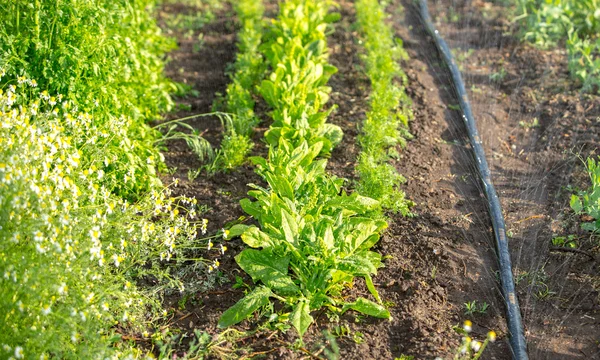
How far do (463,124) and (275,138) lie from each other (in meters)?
1.64

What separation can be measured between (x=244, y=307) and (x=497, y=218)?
1945 millimetres

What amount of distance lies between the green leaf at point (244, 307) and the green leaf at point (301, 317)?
18 cm

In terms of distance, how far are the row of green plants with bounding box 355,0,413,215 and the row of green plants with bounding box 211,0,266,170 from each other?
2.92 feet

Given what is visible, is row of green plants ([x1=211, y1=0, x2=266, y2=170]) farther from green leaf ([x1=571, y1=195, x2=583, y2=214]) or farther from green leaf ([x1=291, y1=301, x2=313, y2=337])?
green leaf ([x1=571, y1=195, x2=583, y2=214])

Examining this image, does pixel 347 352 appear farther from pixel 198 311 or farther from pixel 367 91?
pixel 367 91

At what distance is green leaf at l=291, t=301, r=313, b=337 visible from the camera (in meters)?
4.15

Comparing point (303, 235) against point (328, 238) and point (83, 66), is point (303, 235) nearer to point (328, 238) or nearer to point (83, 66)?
point (328, 238)

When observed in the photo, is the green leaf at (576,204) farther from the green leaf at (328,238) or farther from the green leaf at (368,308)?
the green leaf at (328,238)

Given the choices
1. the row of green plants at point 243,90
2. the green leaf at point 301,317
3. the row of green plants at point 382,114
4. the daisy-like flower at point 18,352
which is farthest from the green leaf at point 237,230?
the daisy-like flower at point 18,352

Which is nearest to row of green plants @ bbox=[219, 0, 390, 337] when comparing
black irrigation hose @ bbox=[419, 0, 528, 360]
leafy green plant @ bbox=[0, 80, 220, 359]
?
leafy green plant @ bbox=[0, 80, 220, 359]

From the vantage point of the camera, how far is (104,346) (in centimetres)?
365

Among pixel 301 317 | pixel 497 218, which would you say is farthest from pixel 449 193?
pixel 301 317

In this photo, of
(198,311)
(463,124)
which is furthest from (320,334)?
(463,124)

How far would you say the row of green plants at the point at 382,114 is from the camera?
518cm
